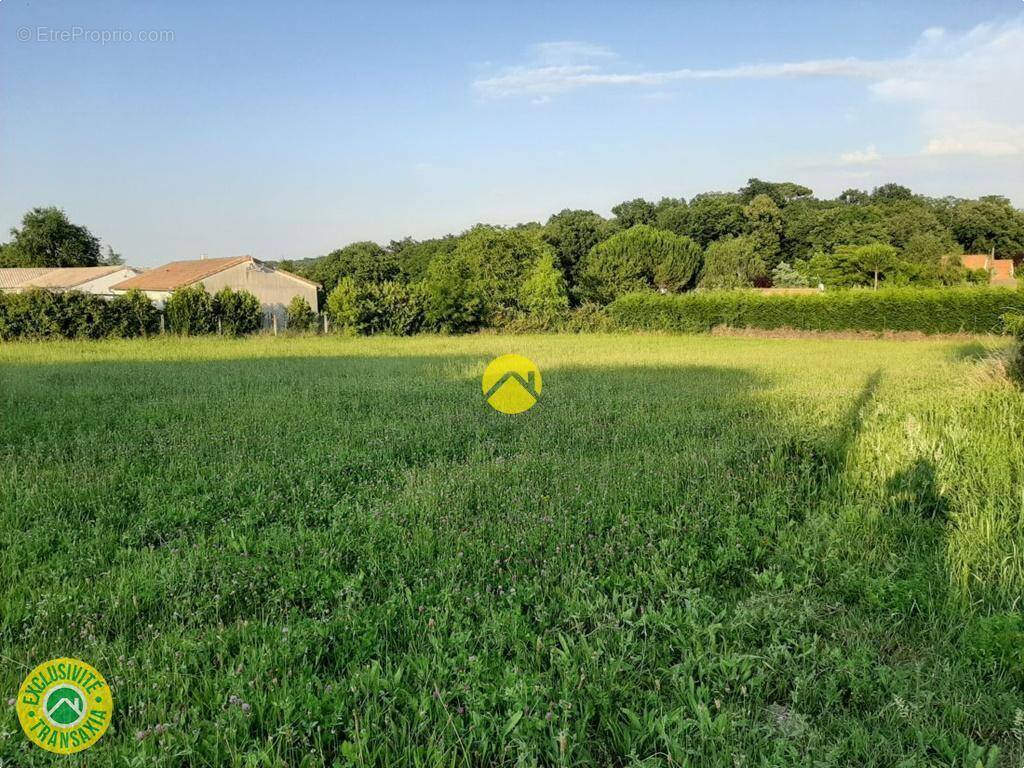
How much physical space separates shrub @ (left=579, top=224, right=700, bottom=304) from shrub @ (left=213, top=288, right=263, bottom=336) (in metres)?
28.9

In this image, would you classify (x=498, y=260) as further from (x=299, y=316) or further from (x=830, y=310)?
(x=830, y=310)

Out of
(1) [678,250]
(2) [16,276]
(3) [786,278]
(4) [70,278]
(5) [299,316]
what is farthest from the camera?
(3) [786,278]

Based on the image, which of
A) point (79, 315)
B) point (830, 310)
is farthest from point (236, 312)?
point (830, 310)

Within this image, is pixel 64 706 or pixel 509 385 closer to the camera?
pixel 64 706

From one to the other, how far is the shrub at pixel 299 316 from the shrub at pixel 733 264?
3905cm

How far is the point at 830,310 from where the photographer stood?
27156 millimetres

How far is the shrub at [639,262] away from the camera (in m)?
50.8

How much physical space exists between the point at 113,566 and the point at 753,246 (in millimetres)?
62135

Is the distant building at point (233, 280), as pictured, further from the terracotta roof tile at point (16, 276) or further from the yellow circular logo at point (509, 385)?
the yellow circular logo at point (509, 385)

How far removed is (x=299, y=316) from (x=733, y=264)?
43112 millimetres

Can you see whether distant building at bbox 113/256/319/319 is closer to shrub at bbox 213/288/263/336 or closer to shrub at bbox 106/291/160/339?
shrub at bbox 213/288/263/336

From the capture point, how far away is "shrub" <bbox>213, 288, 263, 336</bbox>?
80.2 ft

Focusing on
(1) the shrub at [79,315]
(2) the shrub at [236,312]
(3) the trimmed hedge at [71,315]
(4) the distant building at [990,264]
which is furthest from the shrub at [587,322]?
(4) the distant building at [990,264]

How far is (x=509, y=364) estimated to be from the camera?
8945 millimetres
